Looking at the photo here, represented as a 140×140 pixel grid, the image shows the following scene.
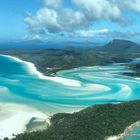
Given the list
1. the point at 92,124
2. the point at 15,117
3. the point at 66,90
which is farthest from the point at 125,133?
the point at 66,90

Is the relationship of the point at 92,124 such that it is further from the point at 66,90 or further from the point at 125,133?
the point at 66,90

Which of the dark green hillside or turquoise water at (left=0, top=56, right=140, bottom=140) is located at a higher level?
turquoise water at (left=0, top=56, right=140, bottom=140)

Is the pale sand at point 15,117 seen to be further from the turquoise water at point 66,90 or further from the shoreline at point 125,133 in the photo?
the shoreline at point 125,133

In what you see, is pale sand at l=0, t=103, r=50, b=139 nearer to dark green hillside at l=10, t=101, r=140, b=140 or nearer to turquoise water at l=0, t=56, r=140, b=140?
turquoise water at l=0, t=56, r=140, b=140

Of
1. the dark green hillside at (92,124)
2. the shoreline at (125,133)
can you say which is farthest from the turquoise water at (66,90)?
the shoreline at (125,133)

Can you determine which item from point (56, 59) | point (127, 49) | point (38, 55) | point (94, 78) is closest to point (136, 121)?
point (94, 78)

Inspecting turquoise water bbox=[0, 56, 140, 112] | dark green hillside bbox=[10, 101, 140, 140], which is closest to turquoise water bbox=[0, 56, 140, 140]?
turquoise water bbox=[0, 56, 140, 112]
